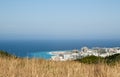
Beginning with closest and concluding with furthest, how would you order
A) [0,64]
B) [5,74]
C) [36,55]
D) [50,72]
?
[5,74] → [50,72] → [0,64] → [36,55]

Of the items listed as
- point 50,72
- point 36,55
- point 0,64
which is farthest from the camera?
point 36,55

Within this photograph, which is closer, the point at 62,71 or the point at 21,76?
the point at 21,76

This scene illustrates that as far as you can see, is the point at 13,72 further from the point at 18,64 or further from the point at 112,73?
the point at 112,73

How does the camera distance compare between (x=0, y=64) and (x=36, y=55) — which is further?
(x=36, y=55)

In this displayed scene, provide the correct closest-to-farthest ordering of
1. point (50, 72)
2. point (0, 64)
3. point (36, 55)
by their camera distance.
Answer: point (50, 72) → point (0, 64) → point (36, 55)

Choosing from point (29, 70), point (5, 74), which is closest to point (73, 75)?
point (29, 70)

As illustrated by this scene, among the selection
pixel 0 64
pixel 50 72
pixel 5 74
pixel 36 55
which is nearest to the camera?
pixel 5 74

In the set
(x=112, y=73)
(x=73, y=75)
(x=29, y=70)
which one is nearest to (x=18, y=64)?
(x=29, y=70)

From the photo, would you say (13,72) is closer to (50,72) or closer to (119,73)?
(50,72)
